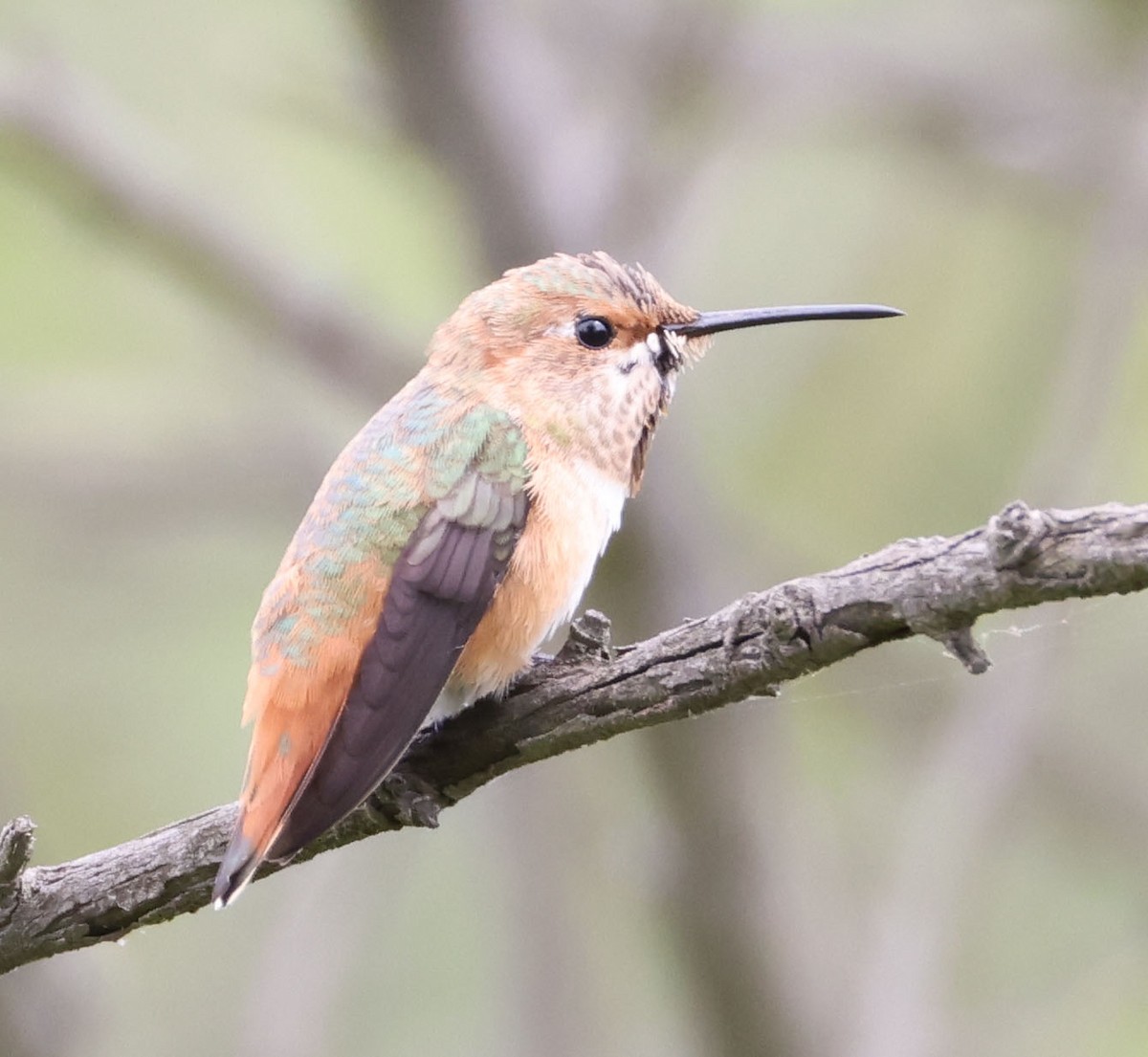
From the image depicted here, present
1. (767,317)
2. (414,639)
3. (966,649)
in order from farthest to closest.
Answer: (767,317) → (414,639) → (966,649)

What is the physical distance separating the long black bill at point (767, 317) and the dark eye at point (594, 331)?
0.16 metres

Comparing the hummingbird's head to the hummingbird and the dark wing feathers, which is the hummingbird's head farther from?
the dark wing feathers

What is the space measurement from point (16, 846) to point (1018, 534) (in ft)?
6.79

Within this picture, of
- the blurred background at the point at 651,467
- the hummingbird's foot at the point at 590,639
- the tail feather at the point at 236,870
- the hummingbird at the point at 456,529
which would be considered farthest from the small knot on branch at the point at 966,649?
the blurred background at the point at 651,467

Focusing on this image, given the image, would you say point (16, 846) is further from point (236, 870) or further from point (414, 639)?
point (414, 639)

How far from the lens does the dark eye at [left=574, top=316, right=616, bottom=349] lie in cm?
448

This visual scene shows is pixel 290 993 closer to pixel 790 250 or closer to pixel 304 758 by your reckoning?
pixel 304 758

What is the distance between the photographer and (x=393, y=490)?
150 inches

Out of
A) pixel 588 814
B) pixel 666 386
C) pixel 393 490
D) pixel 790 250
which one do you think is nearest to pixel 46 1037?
pixel 393 490

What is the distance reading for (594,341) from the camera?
449 centimetres

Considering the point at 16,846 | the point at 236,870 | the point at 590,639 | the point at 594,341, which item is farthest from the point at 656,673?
the point at 594,341

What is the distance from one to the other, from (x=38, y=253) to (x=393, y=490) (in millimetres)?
5794

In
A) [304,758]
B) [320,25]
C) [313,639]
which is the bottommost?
[304,758]

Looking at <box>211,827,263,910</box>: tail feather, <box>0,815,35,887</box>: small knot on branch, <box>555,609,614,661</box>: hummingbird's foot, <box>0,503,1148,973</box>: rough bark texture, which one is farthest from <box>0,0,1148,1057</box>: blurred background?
<box>555,609,614,661</box>: hummingbird's foot
